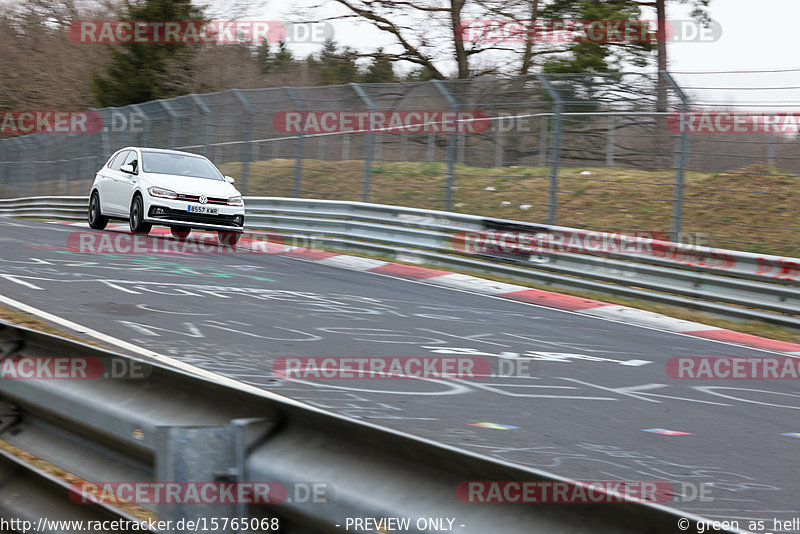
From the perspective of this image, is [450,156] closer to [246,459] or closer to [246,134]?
[246,134]

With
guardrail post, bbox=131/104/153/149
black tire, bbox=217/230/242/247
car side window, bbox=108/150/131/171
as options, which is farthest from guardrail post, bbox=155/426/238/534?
guardrail post, bbox=131/104/153/149

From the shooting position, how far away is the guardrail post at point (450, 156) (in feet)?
52.1

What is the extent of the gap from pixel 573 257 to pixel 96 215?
10407mm

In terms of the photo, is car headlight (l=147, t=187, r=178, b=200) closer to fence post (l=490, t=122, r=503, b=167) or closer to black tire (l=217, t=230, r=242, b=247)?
black tire (l=217, t=230, r=242, b=247)

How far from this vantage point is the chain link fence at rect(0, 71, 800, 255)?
42.9 feet

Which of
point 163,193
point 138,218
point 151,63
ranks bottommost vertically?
point 138,218

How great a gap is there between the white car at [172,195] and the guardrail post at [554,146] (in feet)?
18.6

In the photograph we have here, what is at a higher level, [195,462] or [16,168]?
[16,168]

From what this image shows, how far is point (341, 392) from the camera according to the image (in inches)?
237

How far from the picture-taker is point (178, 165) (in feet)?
56.6

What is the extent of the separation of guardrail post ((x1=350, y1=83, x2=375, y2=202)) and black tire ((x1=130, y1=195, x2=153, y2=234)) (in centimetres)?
404

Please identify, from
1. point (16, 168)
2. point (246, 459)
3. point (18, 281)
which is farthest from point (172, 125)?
point (246, 459)

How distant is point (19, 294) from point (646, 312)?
7.46 meters

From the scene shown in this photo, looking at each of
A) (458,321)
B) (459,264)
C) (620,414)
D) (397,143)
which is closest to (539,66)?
(397,143)
